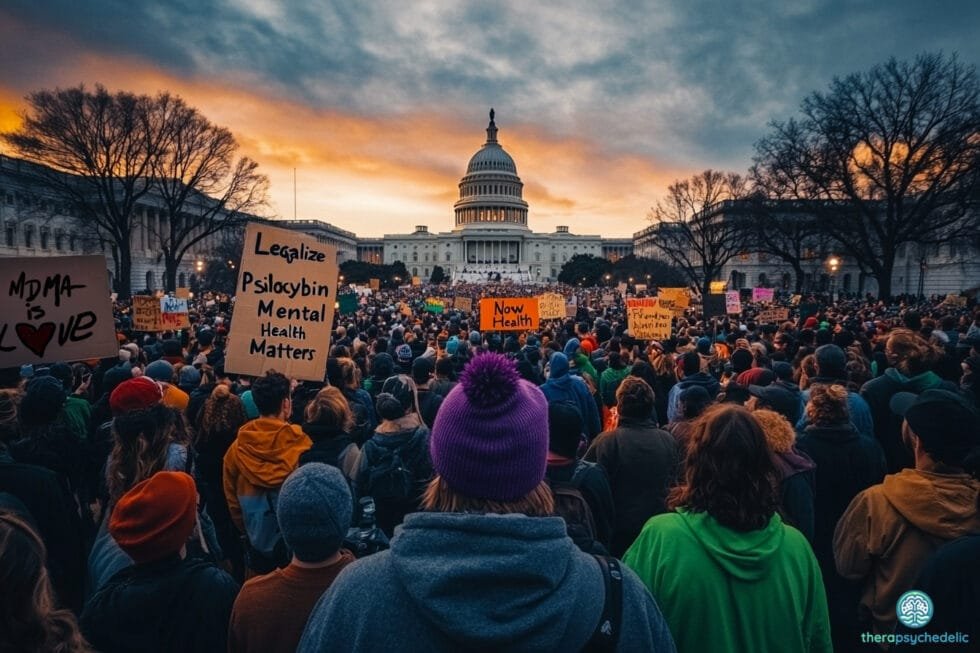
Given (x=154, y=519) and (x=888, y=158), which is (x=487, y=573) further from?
(x=888, y=158)

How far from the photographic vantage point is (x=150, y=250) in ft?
212

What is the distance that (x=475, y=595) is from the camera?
1.29m

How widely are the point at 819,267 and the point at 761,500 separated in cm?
7437

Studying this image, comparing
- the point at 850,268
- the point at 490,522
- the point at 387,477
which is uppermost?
the point at 850,268

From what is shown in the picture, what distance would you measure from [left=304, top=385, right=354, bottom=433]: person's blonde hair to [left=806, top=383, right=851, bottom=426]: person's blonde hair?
3257 mm

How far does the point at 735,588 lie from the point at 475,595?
1.23m

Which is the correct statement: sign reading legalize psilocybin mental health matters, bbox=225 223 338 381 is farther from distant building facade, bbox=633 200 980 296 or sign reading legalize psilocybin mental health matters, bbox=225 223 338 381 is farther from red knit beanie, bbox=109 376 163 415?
distant building facade, bbox=633 200 980 296

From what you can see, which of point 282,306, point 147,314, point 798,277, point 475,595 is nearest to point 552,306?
point 147,314

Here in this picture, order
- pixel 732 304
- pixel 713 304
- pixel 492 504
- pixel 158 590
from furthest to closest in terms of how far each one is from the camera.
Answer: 1. pixel 732 304
2. pixel 713 304
3. pixel 158 590
4. pixel 492 504

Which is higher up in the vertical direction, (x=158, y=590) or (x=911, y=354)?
(x=911, y=354)

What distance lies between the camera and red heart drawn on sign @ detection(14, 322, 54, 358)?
5.09 meters

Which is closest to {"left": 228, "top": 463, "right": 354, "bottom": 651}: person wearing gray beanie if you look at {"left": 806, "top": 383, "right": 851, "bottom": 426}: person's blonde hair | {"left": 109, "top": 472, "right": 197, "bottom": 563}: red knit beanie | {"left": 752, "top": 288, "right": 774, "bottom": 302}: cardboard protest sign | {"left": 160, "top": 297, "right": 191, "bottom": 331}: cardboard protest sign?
{"left": 109, "top": 472, "right": 197, "bottom": 563}: red knit beanie

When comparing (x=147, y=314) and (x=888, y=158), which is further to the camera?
(x=888, y=158)

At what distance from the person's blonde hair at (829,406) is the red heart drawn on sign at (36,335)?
6.14 m
